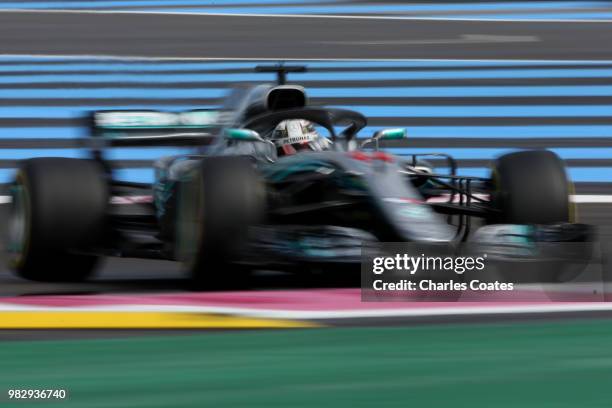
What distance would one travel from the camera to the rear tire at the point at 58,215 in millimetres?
6570

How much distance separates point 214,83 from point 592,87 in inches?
144

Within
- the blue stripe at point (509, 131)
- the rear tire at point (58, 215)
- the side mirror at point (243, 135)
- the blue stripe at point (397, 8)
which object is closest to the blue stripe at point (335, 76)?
the blue stripe at point (397, 8)

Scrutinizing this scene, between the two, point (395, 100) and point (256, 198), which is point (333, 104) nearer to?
point (395, 100)

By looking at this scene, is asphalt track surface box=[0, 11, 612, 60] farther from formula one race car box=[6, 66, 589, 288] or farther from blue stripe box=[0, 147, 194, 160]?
formula one race car box=[6, 66, 589, 288]

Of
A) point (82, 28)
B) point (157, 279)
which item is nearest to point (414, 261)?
point (157, 279)

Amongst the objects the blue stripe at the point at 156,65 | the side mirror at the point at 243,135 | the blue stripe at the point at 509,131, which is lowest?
the side mirror at the point at 243,135

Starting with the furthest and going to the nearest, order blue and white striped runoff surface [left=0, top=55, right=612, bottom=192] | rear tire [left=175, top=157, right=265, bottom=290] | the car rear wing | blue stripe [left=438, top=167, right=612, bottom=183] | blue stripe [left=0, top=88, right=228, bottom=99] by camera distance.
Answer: blue stripe [left=0, top=88, right=228, bottom=99], blue and white striped runoff surface [left=0, top=55, right=612, bottom=192], blue stripe [left=438, top=167, right=612, bottom=183], the car rear wing, rear tire [left=175, top=157, right=265, bottom=290]

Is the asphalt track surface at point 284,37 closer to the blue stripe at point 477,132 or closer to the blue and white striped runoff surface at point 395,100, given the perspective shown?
the blue and white striped runoff surface at point 395,100

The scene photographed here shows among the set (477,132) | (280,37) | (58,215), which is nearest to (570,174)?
(477,132)

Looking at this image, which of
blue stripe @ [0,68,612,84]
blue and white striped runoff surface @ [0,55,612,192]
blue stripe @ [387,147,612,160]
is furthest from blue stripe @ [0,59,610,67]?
blue stripe @ [387,147,612,160]

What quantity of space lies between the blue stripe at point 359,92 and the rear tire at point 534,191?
550cm

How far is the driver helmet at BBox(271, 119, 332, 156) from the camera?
6.90 meters

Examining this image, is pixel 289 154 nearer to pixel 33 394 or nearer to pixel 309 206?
pixel 309 206

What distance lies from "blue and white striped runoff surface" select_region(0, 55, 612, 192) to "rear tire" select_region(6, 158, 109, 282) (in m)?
3.80
